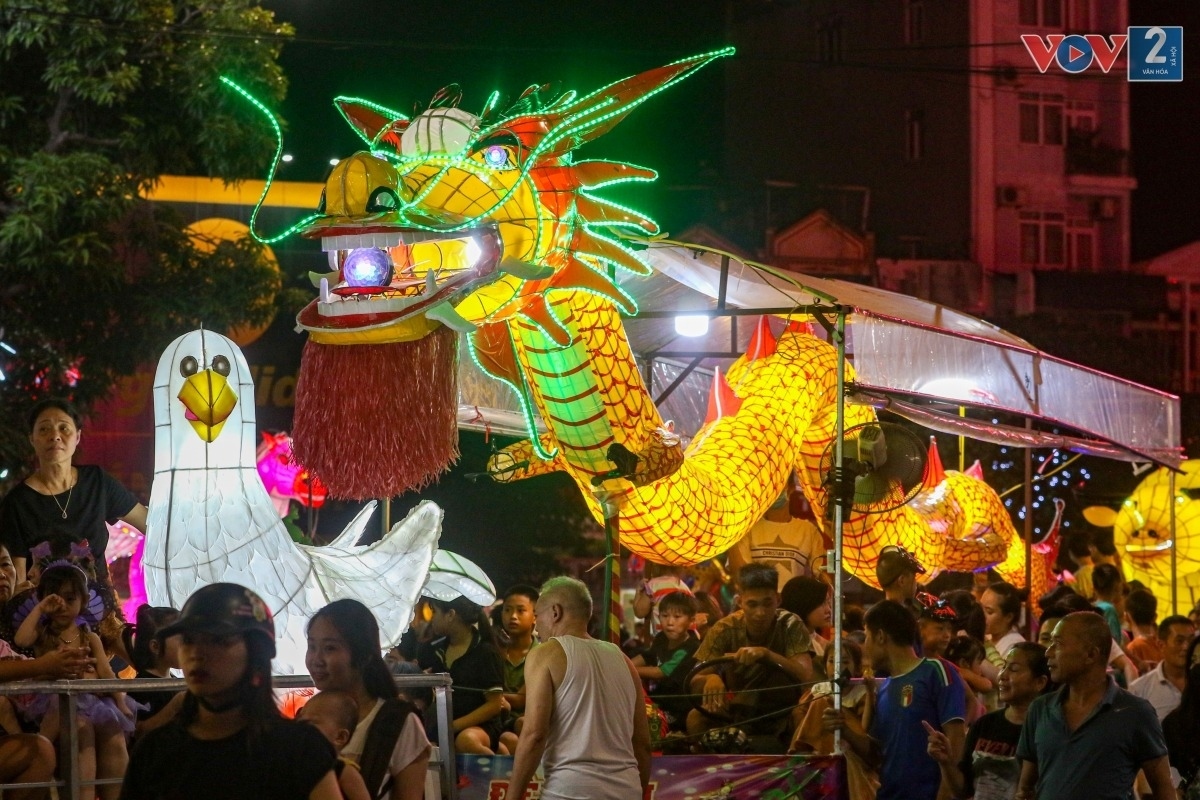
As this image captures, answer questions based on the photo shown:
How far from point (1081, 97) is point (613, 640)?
3412cm

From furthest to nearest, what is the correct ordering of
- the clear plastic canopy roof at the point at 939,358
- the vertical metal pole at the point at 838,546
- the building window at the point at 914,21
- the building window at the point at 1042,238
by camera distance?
the building window at the point at 1042,238 < the building window at the point at 914,21 < the clear plastic canopy roof at the point at 939,358 < the vertical metal pole at the point at 838,546

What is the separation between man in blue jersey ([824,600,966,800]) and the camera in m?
6.45

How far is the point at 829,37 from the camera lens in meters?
38.2

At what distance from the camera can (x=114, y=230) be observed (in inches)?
600

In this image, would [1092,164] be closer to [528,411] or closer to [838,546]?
[838,546]

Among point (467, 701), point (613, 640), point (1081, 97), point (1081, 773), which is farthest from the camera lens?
point (1081, 97)

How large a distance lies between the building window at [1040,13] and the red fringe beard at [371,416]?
109 feet

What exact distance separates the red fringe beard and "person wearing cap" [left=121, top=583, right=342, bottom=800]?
2.71 meters

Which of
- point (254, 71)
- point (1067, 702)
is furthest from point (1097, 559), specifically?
point (1067, 702)

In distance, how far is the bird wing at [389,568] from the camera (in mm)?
6457

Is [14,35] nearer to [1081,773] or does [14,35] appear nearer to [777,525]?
[777,525]

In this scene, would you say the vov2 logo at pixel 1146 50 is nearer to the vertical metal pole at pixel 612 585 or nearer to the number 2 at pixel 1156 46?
the number 2 at pixel 1156 46

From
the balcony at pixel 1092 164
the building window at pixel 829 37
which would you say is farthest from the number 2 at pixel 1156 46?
the balcony at pixel 1092 164

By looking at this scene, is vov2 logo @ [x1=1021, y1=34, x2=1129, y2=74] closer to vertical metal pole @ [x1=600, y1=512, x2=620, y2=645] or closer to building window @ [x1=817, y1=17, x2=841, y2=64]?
vertical metal pole @ [x1=600, y1=512, x2=620, y2=645]
